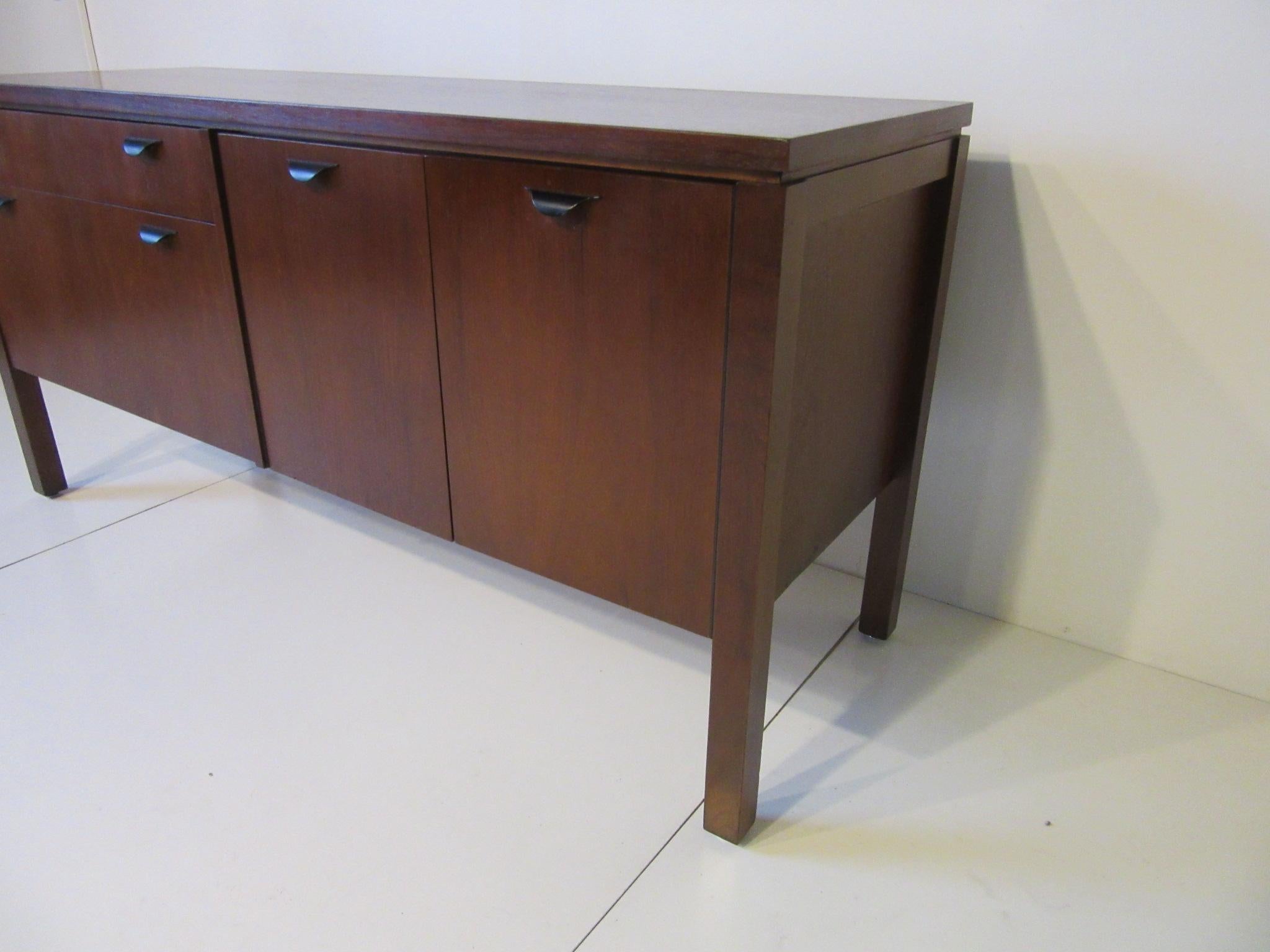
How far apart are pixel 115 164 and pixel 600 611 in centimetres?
96

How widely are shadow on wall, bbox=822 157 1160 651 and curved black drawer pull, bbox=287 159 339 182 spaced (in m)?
0.83

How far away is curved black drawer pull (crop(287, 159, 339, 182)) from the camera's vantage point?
1111 millimetres

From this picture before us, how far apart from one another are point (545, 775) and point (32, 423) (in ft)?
4.22

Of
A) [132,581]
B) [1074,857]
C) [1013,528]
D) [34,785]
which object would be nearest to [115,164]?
[132,581]

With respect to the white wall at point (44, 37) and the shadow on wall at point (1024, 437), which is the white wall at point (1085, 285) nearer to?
the shadow on wall at point (1024, 437)

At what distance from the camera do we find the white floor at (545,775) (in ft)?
3.15

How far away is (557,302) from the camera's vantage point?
975 millimetres

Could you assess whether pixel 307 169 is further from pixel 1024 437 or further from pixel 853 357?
pixel 1024 437

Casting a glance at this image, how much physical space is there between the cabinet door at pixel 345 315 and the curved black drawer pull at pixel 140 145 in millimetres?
139

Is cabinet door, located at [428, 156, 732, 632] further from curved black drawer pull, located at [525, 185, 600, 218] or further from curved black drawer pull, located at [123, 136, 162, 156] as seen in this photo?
curved black drawer pull, located at [123, 136, 162, 156]

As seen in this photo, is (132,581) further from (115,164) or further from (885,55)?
(885,55)

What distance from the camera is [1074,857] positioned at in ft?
3.37

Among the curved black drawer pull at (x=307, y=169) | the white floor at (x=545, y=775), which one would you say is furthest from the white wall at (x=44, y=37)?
the curved black drawer pull at (x=307, y=169)

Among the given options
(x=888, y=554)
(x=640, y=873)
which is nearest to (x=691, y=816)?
(x=640, y=873)
